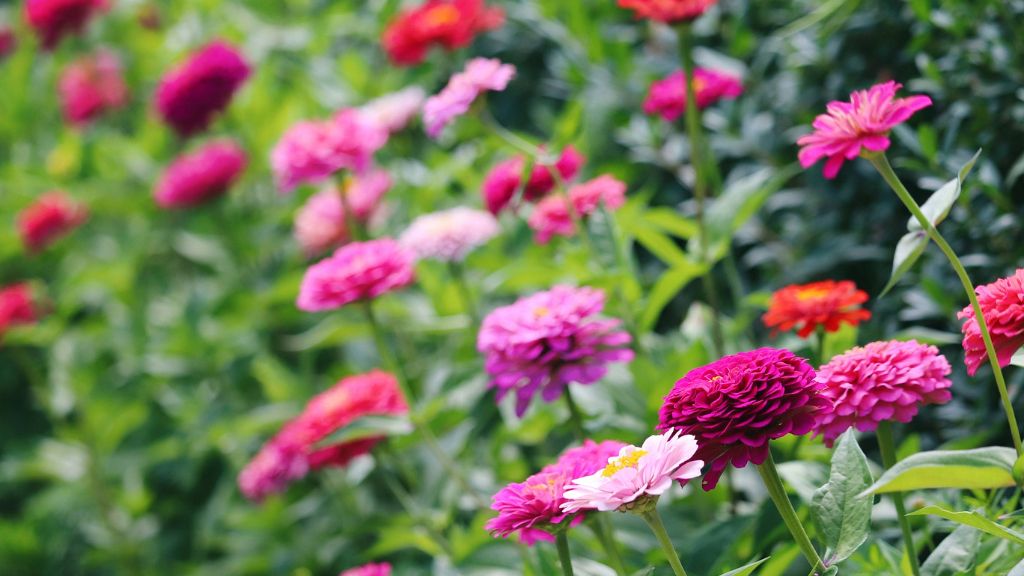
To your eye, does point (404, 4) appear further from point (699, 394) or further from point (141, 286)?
point (699, 394)

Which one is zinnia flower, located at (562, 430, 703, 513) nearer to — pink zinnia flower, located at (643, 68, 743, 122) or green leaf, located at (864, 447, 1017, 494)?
green leaf, located at (864, 447, 1017, 494)

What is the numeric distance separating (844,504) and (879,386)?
9cm

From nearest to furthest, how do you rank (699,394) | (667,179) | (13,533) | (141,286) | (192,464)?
1. (699,394)
2. (667,179)
3. (192,464)
4. (13,533)
5. (141,286)

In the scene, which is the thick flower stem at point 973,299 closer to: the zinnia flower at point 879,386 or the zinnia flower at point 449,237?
the zinnia flower at point 879,386

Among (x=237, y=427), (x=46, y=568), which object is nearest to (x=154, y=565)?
(x=46, y=568)

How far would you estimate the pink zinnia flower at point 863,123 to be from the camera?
781 millimetres

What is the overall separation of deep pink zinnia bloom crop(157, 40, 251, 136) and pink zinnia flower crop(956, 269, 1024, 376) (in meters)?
1.67

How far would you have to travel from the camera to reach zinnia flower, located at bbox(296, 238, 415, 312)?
1.28 meters

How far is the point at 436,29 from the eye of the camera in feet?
5.43

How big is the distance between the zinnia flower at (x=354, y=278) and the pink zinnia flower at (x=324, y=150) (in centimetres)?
30

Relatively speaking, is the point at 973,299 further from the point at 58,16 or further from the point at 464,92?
the point at 58,16

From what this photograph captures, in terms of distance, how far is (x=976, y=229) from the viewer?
4.05ft

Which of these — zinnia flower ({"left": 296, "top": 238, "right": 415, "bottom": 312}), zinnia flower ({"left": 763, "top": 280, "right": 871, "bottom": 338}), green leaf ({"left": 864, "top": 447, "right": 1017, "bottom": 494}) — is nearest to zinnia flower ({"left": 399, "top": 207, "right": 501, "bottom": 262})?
zinnia flower ({"left": 296, "top": 238, "right": 415, "bottom": 312})

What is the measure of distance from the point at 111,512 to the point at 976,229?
1.83 m
